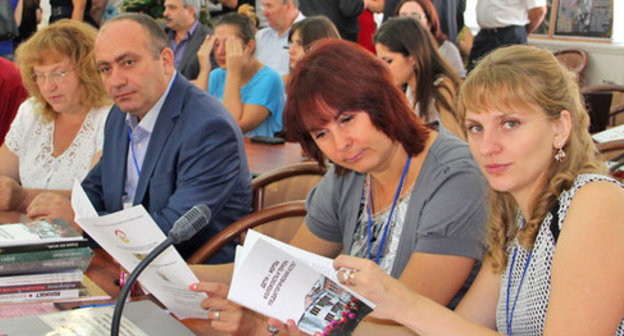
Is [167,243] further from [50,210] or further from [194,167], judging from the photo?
[50,210]

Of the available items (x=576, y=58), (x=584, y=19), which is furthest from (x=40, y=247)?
(x=584, y=19)

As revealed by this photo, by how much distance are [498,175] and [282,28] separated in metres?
4.48

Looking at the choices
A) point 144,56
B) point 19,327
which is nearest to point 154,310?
point 19,327

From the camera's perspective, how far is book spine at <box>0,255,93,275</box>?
5.56ft

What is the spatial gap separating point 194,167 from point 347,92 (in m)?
0.72

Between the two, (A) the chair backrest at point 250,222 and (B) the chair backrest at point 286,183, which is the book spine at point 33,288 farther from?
(B) the chair backrest at point 286,183

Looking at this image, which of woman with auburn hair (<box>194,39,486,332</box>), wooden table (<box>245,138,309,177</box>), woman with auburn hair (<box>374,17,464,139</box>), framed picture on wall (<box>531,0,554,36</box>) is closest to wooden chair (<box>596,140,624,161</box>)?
woman with auburn hair (<box>374,17,464,139</box>)

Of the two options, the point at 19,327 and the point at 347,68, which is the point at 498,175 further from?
the point at 19,327

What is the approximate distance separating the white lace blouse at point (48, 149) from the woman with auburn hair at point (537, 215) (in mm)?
1808

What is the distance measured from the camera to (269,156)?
3.31 metres

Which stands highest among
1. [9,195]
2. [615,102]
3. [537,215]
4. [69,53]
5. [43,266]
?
[69,53]

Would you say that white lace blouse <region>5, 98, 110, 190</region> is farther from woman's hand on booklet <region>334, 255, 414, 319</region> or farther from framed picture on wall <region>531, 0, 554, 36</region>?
framed picture on wall <region>531, 0, 554, 36</region>

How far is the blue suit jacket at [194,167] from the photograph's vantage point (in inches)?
88.2

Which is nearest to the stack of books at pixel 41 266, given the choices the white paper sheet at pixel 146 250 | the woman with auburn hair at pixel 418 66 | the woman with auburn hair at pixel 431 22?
the white paper sheet at pixel 146 250
